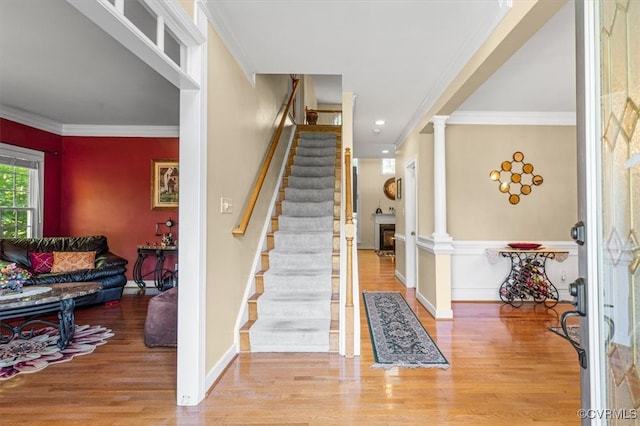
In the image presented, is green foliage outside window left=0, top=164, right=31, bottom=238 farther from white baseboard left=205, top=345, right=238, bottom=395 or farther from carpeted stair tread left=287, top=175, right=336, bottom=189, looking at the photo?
white baseboard left=205, top=345, right=238, bottom=395

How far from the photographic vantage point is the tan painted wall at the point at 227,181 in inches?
88.5

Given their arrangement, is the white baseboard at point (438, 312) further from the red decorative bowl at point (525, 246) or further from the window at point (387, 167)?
the window at point (387, 167)

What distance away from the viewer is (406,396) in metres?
2.10

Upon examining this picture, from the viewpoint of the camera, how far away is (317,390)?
7.09 feet

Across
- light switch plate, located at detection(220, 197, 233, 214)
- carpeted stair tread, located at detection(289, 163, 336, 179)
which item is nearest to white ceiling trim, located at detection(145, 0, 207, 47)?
light switch plate, located at detection(220, 197, 233, 214)

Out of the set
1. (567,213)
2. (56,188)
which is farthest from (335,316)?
(56,188)

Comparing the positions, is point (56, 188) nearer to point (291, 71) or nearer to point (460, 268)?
point (291, 71)

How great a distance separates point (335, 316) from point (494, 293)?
2.72 meters

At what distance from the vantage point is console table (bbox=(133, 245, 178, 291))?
479cm

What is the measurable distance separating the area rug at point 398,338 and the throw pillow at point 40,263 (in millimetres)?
4074

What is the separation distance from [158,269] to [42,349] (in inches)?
78.8

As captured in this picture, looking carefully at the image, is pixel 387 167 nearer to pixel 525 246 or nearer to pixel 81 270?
pixel 525 246

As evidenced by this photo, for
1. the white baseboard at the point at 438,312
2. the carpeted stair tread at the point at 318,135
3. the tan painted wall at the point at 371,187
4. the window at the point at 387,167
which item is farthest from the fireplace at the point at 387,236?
the white baseboard at the point at 438,312

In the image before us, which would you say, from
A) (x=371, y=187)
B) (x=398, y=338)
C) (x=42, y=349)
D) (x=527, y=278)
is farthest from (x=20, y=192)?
(x=371, y=187)
